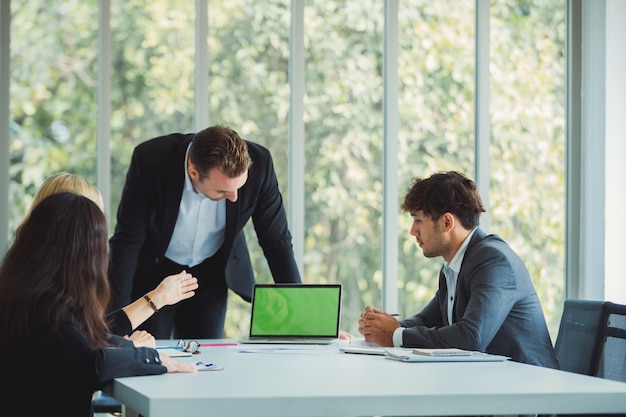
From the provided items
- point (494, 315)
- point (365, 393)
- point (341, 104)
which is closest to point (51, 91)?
point (341, 104)

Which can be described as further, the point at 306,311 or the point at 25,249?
the point at 306,311

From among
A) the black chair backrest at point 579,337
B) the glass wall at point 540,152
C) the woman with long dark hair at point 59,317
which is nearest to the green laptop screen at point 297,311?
the black chair backrest at point 579,337

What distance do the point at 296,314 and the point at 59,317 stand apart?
1314 millimetres

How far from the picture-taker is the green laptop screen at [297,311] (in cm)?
321

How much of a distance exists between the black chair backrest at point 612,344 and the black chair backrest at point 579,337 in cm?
3

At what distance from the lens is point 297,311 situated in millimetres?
3236

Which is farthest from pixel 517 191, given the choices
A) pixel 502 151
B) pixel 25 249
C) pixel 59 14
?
pixel 25 249

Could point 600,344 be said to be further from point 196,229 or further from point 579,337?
point 196,229

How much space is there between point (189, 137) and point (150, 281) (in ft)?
1.95

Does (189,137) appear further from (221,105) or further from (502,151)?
(502,151)

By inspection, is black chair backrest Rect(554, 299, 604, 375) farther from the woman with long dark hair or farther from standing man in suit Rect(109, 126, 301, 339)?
the woman with long dark hair

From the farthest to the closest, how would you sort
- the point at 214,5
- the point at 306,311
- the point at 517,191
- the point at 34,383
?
1. the point at 517,191
2. the point at 214,5
3. the point at 306,311
4. the point at 34,383

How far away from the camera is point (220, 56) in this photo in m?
4.58

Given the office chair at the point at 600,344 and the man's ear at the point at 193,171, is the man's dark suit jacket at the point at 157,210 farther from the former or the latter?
the office chair at the point at 600,344
